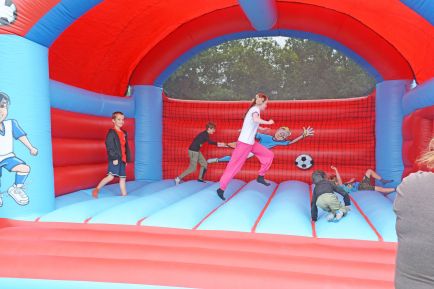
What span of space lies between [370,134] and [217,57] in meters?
17.2

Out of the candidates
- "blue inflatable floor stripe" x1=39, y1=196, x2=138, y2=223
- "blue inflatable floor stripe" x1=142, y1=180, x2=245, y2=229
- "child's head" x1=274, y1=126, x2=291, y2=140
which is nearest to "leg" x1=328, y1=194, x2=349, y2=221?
"blue inflatable floor stripe" x1=142, y1=180, x2=245, y2=229

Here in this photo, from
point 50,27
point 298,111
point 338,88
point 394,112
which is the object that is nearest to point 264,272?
point 50,27

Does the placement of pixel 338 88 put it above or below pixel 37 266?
above

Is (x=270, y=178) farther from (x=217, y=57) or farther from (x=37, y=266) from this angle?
(x=217, y=57)

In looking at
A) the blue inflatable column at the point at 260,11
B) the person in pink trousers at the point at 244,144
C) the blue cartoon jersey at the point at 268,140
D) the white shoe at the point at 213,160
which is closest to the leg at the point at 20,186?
the person in pink trousers at the point at 244,144

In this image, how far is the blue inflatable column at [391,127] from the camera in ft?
15.4

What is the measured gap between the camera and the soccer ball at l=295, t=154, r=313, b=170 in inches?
213

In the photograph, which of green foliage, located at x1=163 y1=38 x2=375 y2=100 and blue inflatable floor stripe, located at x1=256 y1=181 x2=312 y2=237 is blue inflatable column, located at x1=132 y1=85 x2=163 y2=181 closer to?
blue inflatable floor stripe, located at x1=256 y1=181 x2=312 y2=237

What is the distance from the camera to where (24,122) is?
9.49 ft

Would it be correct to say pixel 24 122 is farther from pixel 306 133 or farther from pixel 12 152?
pixel 306 133

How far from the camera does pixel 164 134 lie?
18.8 ft

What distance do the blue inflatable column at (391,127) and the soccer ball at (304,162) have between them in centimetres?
90

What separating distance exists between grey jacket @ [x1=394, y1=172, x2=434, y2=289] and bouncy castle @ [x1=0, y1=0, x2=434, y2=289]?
2.56 feet

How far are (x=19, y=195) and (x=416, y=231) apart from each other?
272cm
